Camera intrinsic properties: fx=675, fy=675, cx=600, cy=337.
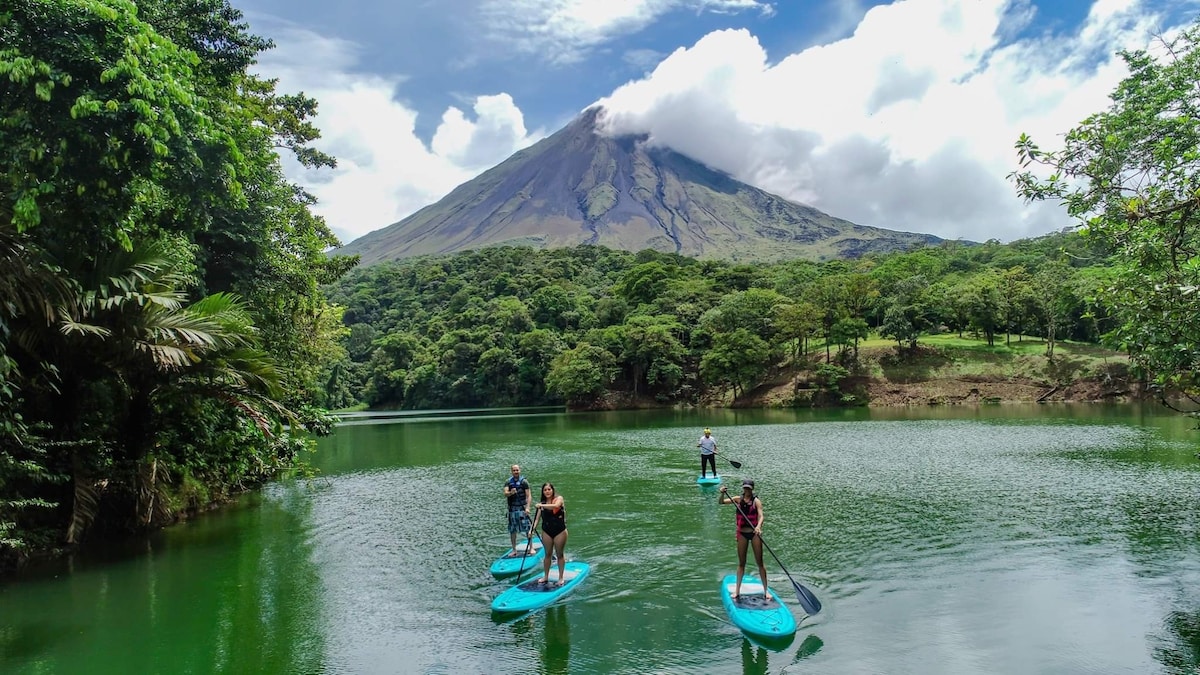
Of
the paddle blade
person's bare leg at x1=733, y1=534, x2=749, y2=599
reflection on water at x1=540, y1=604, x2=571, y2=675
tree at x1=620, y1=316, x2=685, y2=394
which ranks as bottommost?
reflection on water at x1=540, y1=604, x2=571, y2=675

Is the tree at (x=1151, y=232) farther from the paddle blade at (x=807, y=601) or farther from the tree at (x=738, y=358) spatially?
the tree at (x=738, y=358)

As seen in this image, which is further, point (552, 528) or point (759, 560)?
point (552, 528)

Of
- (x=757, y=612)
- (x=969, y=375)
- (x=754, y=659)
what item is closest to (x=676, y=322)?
(x=969, y=375)

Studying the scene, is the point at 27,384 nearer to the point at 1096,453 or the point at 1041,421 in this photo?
the point at 1096,453

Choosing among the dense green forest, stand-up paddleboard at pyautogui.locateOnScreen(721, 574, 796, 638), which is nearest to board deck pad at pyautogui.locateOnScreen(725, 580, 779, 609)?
stand-up paddleboard at pyautogui.locateOnScreen(721, 574, 796, 638)

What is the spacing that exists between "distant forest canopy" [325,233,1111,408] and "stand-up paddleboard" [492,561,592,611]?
5106 centimetres

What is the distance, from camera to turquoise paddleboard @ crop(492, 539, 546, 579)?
12.5 m

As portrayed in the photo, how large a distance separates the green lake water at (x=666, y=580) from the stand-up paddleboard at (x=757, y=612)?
0.19 meters

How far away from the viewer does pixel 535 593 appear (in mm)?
10820

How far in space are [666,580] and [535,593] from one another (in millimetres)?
2498

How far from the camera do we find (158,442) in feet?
50.9

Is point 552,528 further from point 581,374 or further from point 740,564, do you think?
point 581,374

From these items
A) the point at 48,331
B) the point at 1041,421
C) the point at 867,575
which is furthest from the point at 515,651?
the point at 1041,421

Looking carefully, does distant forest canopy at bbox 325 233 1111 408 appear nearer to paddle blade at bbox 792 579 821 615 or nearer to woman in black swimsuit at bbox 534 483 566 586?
paddle blade at bbox 792 579 821 615
